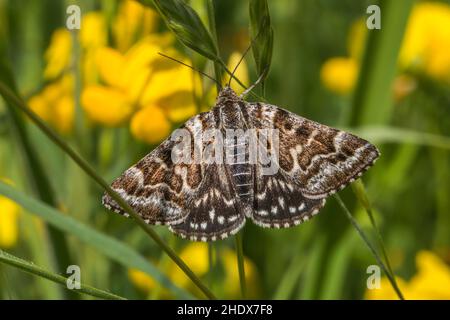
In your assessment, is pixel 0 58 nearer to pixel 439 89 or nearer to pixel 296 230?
pixel 296 230

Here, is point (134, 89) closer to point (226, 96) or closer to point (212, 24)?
point (226, 96)

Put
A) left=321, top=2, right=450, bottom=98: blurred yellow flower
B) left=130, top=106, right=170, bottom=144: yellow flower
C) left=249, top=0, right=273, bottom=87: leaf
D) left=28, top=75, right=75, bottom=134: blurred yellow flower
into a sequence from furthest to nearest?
left=321, top=2, right=450, bottom=98: blurred yellow flower → left=28, top=75, right=75, bottom=134: blurred yellow flower → left=130, top=106, right=170, bottom=144: yellow flower → left=249, top=0, right=273, bottom=87: leaf

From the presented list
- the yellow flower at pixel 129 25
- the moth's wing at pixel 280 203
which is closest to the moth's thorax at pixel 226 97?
the moth's wing at pixel 280 203

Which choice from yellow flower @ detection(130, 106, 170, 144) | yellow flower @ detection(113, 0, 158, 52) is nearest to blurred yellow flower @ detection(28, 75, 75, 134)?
yellow flower @ detection(113, 0, 158, 52)

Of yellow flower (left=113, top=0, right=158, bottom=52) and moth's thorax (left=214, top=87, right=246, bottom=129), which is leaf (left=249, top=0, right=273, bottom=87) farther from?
yellow flower (left=113, top=0, right=158, bottom=52)

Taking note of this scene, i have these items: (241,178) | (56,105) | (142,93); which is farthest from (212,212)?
(56,105)
